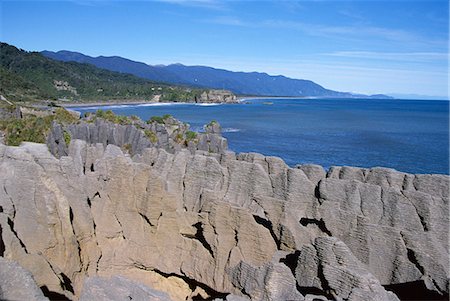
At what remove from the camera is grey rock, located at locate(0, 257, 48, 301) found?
582 cm

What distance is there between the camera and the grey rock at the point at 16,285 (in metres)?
5.82

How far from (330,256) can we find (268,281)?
1217 mm

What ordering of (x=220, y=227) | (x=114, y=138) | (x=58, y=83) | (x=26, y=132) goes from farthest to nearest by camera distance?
(x=58, y=83) < (x=26, y=132) < (x=114, y=138) < (x=220, y=227)

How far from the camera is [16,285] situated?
595cm

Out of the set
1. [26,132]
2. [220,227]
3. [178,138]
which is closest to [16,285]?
[220,227]

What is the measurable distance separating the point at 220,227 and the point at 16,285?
430cm

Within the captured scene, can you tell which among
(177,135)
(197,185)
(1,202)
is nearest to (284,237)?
(197,185)

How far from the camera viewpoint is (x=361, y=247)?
27.3 ft

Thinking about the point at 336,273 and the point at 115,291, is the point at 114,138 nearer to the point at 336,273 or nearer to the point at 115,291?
the point at 115,291

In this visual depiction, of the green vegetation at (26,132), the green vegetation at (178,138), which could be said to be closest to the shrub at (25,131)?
the green vegetation at (26,132)

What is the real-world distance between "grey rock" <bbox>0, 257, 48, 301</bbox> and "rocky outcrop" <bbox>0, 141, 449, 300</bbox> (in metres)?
0.94

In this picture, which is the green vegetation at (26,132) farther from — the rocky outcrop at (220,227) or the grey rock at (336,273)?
the grey rock at (336,273)

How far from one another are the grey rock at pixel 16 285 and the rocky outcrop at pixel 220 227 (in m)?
0.94

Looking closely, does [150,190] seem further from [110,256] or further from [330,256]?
[330,256]
